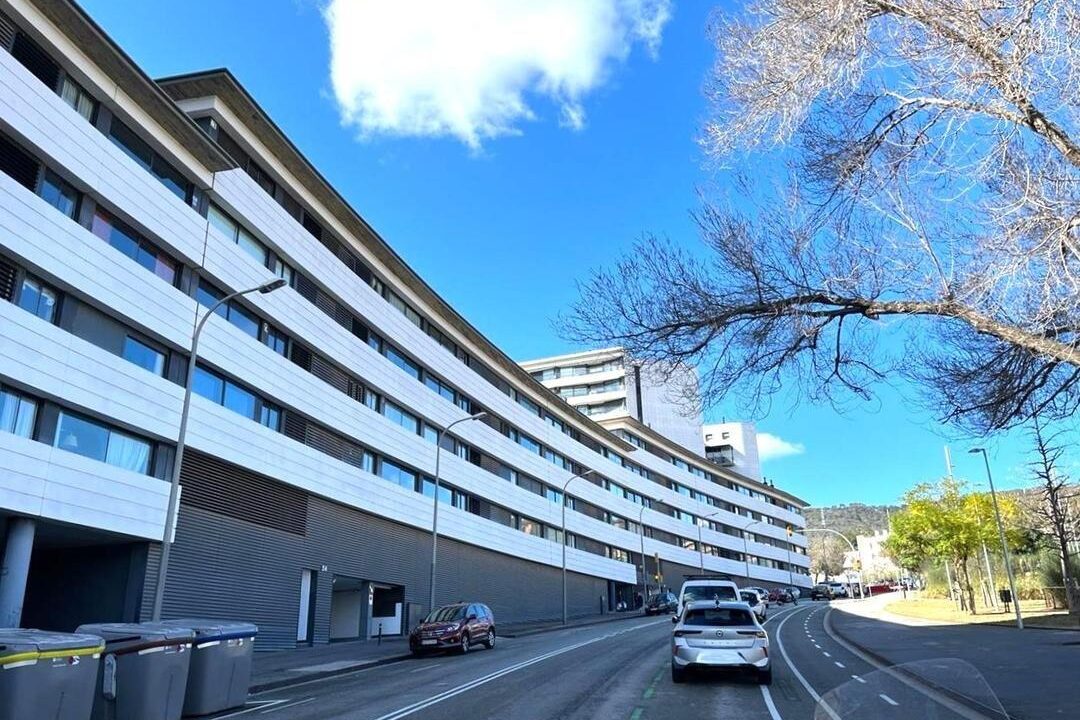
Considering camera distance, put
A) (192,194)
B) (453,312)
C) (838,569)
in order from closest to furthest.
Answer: (192,194)
(453,312)
(838,569)

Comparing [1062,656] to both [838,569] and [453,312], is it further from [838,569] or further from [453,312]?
[838,569]

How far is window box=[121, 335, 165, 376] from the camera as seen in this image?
69.4 feet

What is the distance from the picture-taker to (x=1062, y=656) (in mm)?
16391

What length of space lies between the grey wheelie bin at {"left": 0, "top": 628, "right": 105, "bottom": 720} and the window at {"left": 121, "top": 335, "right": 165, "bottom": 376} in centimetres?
1310

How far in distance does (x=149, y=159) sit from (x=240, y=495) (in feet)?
35.1

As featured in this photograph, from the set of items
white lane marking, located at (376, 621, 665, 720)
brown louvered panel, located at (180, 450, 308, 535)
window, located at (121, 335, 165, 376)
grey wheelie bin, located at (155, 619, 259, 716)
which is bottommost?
white lane marking, located at (376, 621, 665, 720)

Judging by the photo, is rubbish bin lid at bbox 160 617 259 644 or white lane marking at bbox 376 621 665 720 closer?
white lane marking at bbox 376 621 665 720

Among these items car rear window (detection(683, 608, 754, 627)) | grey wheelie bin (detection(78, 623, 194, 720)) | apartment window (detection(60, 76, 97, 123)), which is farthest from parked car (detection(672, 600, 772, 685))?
apartment window (detection(60, 76, 97, 123))

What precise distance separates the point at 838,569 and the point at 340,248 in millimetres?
143643

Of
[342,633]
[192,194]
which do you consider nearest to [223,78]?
[192,194]

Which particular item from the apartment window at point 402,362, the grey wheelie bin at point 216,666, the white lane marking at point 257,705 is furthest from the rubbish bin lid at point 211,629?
the apartment window at point 402,362

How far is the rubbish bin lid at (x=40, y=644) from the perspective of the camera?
8.60 m

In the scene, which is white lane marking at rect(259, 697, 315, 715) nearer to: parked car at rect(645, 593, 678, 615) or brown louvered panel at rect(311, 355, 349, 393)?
brown louvered panel at rect(311, 355, 349, 393)

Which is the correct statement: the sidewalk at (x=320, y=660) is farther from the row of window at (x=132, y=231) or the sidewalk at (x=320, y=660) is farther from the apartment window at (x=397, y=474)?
the row of window at (x=132, y=231)
